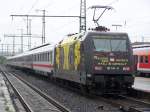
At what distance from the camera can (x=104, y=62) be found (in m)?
19.6

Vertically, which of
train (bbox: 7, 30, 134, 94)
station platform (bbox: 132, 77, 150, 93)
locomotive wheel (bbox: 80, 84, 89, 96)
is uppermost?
train (bbox: 7, 30, 134, 94)

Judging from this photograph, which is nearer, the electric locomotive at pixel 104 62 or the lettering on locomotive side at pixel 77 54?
the electric locomotive at pixel 104 62

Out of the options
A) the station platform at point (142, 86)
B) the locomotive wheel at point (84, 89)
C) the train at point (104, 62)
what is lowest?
the station platform at point (142, 86)

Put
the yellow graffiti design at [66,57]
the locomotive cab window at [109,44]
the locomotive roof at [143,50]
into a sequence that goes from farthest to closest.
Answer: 1. the locomotive roof at [143,50]
2. the yellow graffiti design at [66,57]
3. the locomotive cab window at [109,44]

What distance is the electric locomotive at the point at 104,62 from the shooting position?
19.4 meters

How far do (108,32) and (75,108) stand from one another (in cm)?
501

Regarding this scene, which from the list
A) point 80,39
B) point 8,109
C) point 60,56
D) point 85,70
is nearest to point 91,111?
point 8,109

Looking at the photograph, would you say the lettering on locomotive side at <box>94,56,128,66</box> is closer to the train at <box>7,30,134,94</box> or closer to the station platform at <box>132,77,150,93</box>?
the train at <box>7,30,134,94</box>

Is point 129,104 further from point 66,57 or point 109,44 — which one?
point 66,57

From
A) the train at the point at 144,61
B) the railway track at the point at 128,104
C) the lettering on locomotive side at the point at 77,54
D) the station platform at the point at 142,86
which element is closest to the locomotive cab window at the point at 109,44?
the lettering on locomotive side at the point at 77,54

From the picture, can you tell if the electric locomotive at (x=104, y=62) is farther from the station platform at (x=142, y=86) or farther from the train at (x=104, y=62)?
the station platform at (x=142, y=86)

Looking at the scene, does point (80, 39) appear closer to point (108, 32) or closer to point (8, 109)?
point (108, 32)

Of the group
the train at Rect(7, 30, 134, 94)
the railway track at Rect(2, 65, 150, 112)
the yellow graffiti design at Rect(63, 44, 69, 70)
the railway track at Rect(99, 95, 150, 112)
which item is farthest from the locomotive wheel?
the yellow graffiti design at Rect(63, 44, 69, 70)

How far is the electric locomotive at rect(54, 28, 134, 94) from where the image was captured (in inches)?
765
